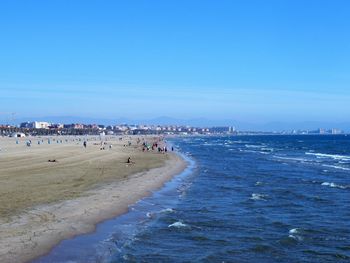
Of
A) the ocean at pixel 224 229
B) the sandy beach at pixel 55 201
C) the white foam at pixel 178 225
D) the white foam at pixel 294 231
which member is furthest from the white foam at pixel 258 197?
the white foam at pixel 178 225

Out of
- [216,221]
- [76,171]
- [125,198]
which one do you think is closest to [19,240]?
[216,221]

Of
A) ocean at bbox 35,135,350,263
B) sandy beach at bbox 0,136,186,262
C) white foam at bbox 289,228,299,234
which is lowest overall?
ocean at bbox 35,135,350,263

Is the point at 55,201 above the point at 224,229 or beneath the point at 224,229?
above

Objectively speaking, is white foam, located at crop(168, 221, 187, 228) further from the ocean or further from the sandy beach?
the sandy beach

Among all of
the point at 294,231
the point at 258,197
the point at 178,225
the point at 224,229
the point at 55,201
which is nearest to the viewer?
the point at 294,231

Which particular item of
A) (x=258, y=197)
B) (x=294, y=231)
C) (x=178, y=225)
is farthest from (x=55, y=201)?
(x=258, y=197)

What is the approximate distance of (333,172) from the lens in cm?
4634

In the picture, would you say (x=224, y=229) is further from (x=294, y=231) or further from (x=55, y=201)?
(x=55, y=201)

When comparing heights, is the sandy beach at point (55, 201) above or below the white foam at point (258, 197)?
above

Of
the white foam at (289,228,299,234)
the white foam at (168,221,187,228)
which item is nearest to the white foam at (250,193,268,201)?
the white foam at (289,228,299,234)

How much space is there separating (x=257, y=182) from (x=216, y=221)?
53.9ft

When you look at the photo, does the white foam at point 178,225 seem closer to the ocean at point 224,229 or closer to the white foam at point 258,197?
the ocean at point 224,229

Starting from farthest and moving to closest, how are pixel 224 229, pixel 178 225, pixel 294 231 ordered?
pixel 178 225 → pixel 224 229 → pixel 294 231

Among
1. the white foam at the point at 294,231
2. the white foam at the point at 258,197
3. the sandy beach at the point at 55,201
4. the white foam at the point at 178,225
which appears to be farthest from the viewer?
the white foam at the point at 258,197
